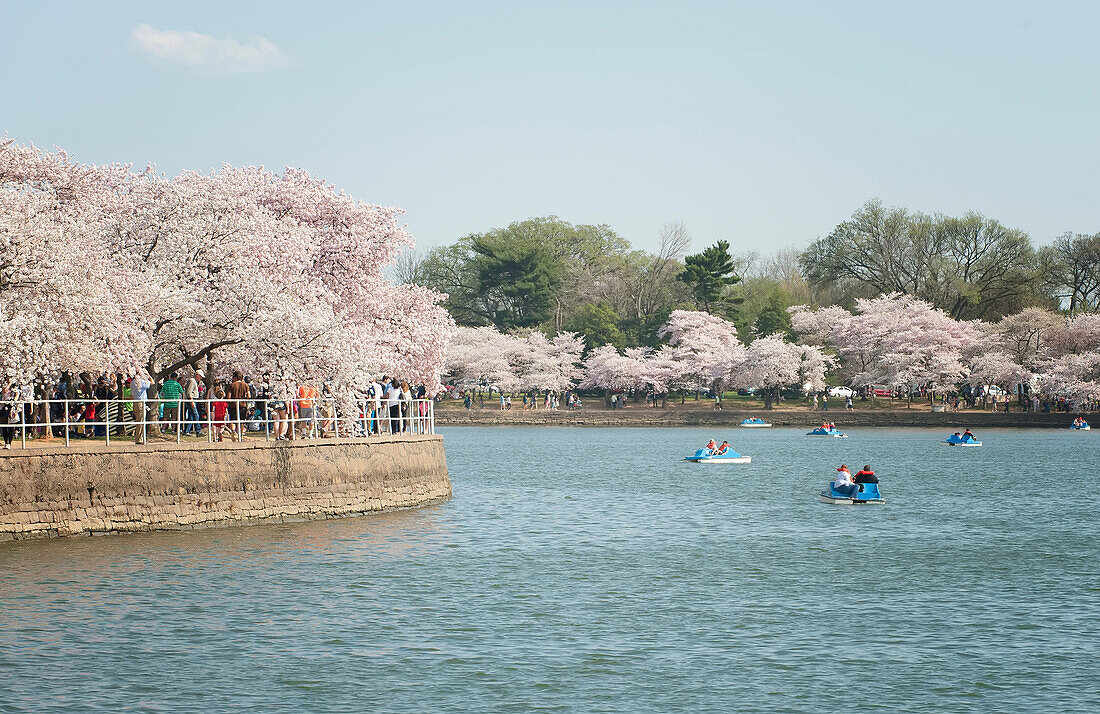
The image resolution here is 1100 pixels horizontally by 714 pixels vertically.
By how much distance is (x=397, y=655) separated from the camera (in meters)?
18.2

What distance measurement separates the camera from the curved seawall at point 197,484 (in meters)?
25.7

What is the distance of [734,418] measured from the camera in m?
97.6

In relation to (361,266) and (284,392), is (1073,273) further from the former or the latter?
(284,392)

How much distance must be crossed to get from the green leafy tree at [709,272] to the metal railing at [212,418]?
73047 millimetres

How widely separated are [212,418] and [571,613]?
45.7ft

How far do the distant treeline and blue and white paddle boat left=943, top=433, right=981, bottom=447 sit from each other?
32.1 meters

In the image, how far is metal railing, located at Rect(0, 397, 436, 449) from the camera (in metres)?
29.1

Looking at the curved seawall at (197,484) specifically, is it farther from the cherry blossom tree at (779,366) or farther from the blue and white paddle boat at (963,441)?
the cherry blossom tree at (779,366)

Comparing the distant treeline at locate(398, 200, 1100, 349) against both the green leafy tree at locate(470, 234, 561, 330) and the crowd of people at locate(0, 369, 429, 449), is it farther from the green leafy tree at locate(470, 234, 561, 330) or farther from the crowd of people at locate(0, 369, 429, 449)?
the crowd of people at locate(0, 369, 429, 449)

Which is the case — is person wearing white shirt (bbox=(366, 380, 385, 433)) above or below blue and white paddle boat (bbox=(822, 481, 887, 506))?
above

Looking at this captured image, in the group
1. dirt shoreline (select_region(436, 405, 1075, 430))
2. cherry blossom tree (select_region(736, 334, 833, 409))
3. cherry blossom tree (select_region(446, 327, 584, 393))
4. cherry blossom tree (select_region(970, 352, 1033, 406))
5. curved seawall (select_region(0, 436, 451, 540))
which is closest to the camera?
curved seawall (select_region(0, 436, 451, 540))

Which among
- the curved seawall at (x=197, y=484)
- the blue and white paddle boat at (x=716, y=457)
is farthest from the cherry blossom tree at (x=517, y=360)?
the curved seawall at (x=197, y=484)

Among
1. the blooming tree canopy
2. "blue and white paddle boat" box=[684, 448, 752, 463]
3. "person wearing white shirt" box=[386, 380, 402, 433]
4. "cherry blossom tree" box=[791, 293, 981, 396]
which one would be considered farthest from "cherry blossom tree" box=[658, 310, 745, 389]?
"person wearing white shirt" box=[386, 380, 402, 433]

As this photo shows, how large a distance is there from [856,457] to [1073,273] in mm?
50174
